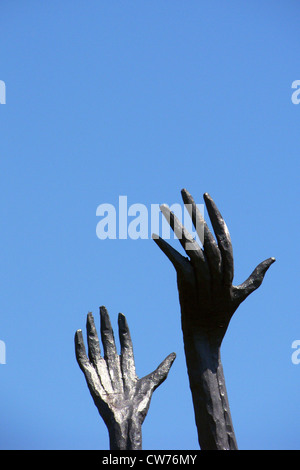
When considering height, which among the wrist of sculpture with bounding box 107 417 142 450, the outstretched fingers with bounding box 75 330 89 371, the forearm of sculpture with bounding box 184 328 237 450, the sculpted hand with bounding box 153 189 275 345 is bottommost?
the wrist of sculpture with bounding box 107 417 142 450

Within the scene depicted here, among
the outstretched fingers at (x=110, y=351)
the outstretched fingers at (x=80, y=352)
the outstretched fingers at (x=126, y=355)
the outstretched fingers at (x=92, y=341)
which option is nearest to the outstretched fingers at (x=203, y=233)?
the outstretched fingers at (x=126, y=355)

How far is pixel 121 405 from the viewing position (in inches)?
567

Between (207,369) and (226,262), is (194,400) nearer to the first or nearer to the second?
(207,369)

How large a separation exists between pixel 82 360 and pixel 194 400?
151cm

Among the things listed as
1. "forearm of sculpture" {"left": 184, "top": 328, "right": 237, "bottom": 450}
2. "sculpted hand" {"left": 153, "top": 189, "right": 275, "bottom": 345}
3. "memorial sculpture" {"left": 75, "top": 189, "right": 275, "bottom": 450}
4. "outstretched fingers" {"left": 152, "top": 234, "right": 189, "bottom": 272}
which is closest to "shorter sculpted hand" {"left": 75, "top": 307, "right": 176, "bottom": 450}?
"memorial sculpture" {"left": 75, "top": 189, "right": 275, "bottom": 450}

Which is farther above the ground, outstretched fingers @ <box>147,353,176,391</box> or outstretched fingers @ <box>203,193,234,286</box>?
outstretched fingers @ <box>203,193,234,286</box>

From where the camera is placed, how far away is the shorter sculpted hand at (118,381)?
46.5ft

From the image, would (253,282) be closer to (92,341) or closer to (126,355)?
(126,355)

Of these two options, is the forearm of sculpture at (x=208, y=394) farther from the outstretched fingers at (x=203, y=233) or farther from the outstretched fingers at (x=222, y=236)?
the outstretched fingers at (x=203, y=233)

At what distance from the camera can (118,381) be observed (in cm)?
1470

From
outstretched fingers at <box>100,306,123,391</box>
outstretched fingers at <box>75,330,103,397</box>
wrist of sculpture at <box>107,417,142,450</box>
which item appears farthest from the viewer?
outstretched fingers at <box>100,306,123,391</box>

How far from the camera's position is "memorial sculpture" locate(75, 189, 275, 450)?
14273 mm

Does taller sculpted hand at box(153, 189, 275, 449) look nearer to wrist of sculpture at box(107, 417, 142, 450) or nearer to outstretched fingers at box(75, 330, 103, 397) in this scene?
wrist of sculpture at box(107, 417, 142, 450)

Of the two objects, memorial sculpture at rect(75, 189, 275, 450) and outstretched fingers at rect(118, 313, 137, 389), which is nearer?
memorial sculpture at rect(75, 189, 275, 450)
